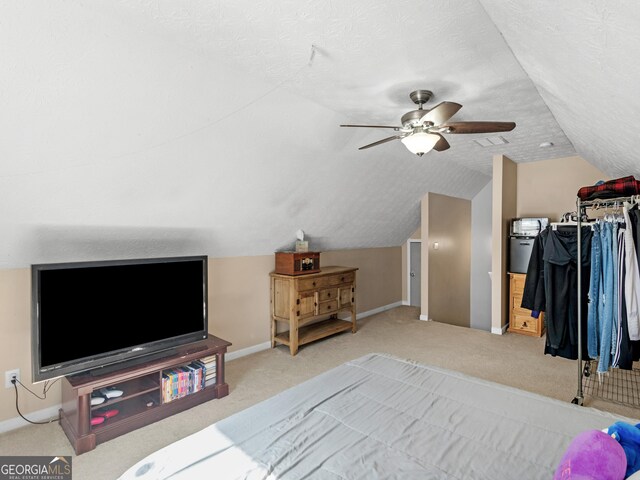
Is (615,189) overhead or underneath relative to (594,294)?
overhead

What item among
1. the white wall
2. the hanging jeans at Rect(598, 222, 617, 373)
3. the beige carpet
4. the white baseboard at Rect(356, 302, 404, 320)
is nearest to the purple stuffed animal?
the hanging jeans at Rect(598, 222, 617, 373)

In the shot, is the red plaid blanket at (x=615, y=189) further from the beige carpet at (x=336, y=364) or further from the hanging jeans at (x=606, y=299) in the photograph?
the beige carpet at (x=336, y=364)

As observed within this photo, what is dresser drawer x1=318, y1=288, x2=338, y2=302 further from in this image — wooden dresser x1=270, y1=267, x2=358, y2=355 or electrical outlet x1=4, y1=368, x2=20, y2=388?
electrical outlet x1=4, y1=368, x2=20, y2=388

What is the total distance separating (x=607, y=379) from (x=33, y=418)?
4955 millimetres

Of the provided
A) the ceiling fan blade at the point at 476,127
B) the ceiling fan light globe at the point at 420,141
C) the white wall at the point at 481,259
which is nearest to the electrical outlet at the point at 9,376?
the ceiling fan light globe at the point at 420,141

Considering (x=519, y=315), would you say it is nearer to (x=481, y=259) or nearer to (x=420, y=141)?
(x=481, y=259)

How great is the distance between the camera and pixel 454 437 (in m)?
1.50

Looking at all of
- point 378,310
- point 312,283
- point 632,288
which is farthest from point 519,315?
point 312,283

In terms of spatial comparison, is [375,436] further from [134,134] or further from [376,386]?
[134,134]

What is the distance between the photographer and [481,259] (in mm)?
6516

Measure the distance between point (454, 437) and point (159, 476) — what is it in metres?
1.18

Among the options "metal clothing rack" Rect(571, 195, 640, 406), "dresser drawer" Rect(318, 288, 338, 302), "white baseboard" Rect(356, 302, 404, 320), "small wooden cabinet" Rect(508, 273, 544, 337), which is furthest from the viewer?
"white baseboard" Rect(356, 302, 404, 320)

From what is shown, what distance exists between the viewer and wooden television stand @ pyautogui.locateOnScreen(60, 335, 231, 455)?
90.7 inches

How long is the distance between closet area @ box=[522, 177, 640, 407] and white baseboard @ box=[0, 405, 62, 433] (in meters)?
4.06
